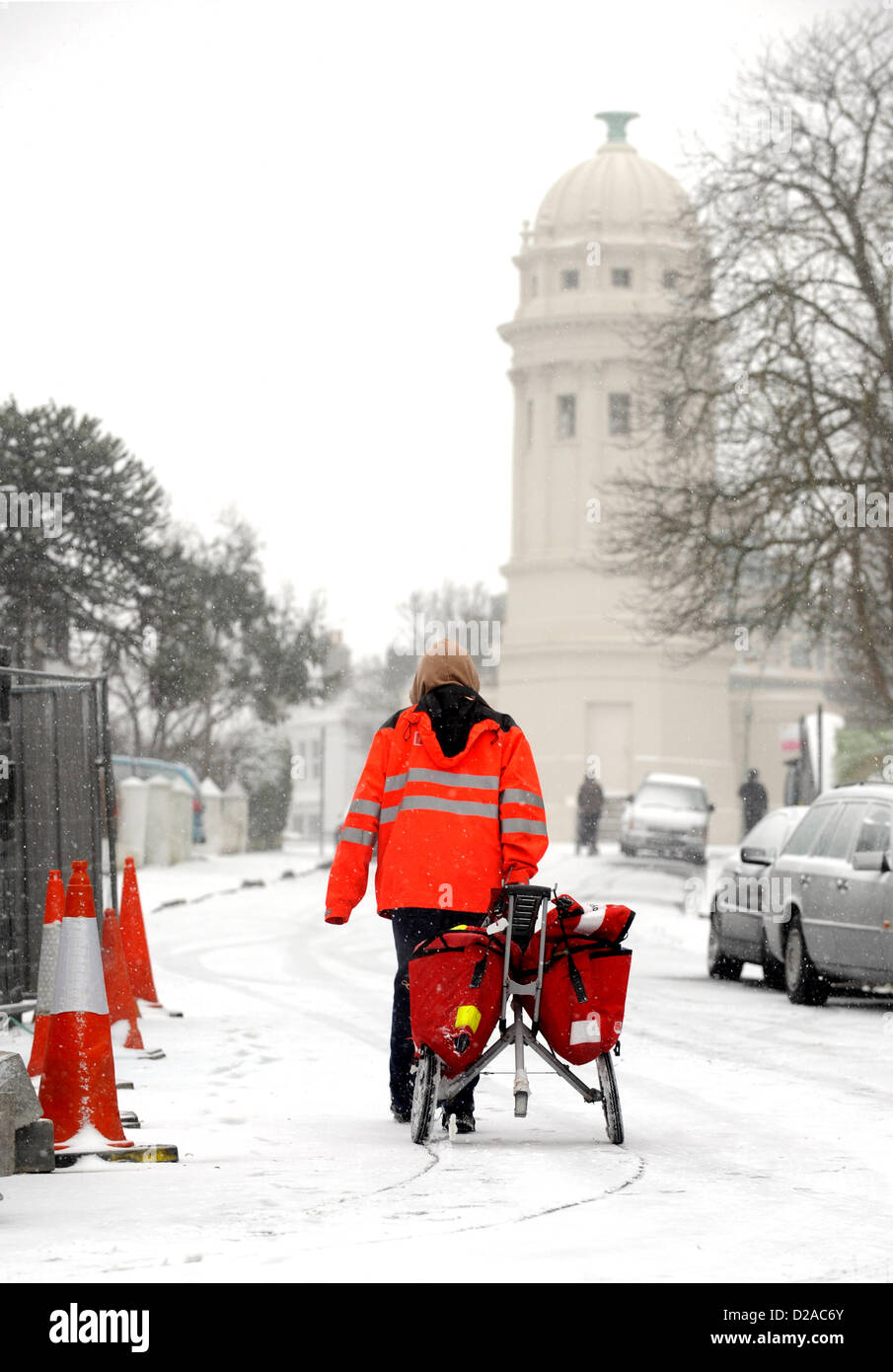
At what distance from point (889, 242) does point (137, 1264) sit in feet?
76.5

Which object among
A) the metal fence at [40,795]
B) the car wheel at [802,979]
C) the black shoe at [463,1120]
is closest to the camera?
the black shoe at [463,1120]

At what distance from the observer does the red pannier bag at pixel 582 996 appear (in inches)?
322

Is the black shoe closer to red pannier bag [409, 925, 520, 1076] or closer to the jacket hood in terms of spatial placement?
red pannier bag [409, 925, 520, 1076]

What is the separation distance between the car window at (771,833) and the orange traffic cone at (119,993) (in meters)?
7.45

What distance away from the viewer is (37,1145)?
7.50 metres

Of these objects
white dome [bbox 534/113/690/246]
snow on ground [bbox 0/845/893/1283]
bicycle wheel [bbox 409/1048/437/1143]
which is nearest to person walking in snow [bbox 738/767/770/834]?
snow on ground [bbox 0/845/893/1283]

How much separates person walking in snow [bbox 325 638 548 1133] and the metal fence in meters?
3.06

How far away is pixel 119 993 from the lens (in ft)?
38.5

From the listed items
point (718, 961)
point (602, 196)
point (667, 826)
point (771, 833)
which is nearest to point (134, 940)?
point (718, 961)

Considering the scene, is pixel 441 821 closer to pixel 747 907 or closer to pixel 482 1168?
pixel 482 1168

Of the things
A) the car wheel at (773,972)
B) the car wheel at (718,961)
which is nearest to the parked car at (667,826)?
the car wheel at (718,961)

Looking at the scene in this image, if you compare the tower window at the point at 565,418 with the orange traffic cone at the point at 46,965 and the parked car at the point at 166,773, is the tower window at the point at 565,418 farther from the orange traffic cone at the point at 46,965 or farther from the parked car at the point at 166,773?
the orange traffic cone at the point at 46,965

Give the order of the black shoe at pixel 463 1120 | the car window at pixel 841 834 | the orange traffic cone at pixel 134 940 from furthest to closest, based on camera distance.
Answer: the car window at pixel 841 834 → the orange traffic cone at pixel 134 940 → the black shoe at pixel 463 1120

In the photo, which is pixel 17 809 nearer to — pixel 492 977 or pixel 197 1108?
pixel 197 1108
